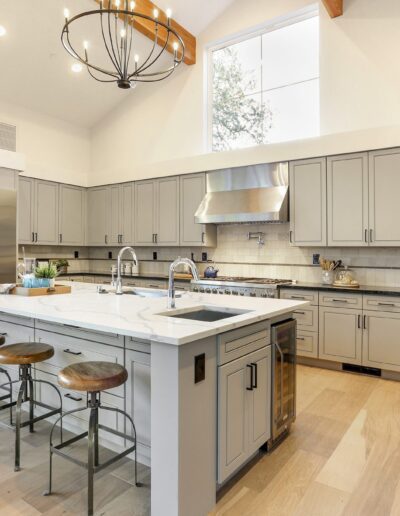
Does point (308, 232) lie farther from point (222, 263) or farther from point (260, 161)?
point (222, 263)

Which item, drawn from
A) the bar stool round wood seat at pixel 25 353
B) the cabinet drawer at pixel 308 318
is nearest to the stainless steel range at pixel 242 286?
the cabinet drawer at pixel 308 318

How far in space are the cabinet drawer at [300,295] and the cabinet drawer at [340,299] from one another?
0.07m

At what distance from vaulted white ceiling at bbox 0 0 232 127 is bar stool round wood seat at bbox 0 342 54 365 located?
435cm

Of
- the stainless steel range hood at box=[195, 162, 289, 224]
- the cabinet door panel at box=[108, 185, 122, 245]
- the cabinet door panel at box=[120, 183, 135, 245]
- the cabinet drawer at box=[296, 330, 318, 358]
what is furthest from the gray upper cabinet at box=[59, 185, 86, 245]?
the cabinet drawer at box=[296, 330, 318, 358]

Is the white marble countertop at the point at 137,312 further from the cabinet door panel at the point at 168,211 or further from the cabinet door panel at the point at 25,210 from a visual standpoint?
the cabinet door panel at the point at 25,210

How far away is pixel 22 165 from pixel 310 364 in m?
4.71

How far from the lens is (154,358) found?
1744mm

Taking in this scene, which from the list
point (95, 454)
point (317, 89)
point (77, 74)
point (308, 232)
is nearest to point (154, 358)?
A: point (95, 454)

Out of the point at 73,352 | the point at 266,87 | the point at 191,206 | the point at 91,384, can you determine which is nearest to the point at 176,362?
the point at 91,384

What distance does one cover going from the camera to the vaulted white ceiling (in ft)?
15.7

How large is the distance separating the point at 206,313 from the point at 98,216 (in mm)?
4852

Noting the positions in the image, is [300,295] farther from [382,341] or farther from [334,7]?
[334,7]

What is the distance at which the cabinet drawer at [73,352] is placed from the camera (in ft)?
7.53

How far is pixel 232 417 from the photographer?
1998mm
